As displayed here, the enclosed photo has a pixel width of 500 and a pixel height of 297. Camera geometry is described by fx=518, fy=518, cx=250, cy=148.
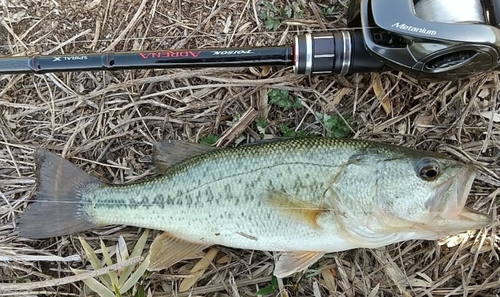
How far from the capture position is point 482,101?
3.34 m

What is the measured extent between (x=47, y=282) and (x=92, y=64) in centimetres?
138

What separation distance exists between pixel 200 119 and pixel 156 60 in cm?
66

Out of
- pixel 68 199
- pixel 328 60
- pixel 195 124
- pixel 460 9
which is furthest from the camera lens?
pixel 195 124

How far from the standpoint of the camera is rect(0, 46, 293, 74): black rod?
287cm

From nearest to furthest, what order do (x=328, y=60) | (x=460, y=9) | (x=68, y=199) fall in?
(x=460, y=9)
(x=328, y=60)
(x=68, y=199)

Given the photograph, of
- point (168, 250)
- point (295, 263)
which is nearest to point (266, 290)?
point (295, 263)

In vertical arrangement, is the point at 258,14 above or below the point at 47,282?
above

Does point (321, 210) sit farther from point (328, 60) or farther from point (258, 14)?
point (258, 14)

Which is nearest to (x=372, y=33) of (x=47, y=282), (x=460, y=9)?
(x=460, y=9)

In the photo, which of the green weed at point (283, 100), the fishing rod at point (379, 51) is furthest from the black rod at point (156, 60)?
the green weed at point (283, 100)

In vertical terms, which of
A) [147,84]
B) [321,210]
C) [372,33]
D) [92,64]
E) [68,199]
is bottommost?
[68,199]

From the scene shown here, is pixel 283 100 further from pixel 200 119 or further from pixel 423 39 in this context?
pixel 423 39

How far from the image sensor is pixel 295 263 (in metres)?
2.96

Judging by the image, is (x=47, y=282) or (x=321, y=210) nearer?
(x=321, y=210)
